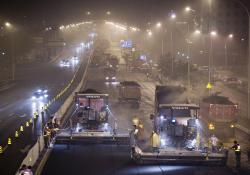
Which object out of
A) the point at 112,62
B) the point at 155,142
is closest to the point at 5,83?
the point at 112,62

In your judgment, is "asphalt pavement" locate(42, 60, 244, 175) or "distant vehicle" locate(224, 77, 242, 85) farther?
"distant vehicle" locate(224, 77, 242, 85)

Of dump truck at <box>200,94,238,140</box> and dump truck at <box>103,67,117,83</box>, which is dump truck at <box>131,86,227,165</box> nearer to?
dump truck at <box>200,94,238,140</box>

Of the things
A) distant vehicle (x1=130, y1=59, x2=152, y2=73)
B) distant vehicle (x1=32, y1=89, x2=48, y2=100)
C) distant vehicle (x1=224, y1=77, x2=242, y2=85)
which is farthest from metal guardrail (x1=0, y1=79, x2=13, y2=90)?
distant vehicle (x1=224, y1=77, x2=242, y2=85)

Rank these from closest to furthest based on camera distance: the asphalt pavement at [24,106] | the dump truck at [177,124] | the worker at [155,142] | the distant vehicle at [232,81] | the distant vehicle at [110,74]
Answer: the worker at [155,142] → the dump truck at [177,124] → the asphalt pavement at [24,106] → the distant vehicle at [232,81] → the distant vehicle at [110,74]

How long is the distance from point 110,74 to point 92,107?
163 ft

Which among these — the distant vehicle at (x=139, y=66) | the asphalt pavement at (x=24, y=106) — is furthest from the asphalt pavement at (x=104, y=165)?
the distant vehicle at (x=139, y=66)

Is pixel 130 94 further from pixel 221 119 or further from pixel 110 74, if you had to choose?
pixel 110 74

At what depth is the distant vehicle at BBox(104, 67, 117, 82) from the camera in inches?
3131

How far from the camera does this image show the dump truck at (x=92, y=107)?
32.6 m

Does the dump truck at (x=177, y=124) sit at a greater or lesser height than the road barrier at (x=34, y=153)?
greater

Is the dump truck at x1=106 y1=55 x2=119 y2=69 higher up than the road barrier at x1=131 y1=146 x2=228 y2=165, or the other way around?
the dump truck at x1=106 y1=55 x2=119 y2=69

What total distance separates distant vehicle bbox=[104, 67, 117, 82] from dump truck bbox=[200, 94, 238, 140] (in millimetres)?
45627

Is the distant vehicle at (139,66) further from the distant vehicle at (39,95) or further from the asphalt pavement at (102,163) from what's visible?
the asphalt pavement at (102,163)

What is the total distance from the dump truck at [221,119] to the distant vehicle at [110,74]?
45627mm
